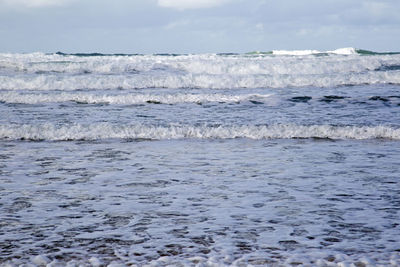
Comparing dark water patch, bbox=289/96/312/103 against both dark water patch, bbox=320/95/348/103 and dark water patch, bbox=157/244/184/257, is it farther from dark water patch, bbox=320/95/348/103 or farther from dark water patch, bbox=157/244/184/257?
dark water patch, bbox=157/244/184/257

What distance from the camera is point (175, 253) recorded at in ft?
11.1

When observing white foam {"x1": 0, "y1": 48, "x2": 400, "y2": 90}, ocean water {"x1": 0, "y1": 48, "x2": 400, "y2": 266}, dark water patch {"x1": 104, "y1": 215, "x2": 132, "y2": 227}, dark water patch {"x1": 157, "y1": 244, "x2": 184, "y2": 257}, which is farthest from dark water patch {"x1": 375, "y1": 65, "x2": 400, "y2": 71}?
dark water patch {"x1": 157, "y1": 244, "x2": 184, "y2": 257}

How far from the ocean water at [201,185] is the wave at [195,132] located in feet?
0.10

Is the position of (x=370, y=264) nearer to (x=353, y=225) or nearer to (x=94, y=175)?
(x=353, y=225)

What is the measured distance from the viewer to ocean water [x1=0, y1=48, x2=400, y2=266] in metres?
3.44

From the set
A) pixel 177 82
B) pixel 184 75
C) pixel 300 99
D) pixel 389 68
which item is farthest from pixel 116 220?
pixel 389 68

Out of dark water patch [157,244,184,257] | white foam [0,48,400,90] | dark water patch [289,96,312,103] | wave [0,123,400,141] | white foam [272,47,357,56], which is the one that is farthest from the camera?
white foam [272,47,357,56]

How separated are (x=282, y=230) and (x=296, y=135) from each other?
4.97m

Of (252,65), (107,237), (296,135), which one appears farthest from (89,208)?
(252,65)

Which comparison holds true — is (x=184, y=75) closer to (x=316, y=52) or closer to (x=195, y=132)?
(x=195, y=132)

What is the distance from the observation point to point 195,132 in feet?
28.8

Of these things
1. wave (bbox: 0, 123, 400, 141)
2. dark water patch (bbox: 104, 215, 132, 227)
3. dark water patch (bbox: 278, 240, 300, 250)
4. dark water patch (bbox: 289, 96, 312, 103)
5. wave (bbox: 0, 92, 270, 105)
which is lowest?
dark water patch (bbox: 278, 240, 300, 250)

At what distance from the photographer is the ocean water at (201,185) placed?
3.44 metres

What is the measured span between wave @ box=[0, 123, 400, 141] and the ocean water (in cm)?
3
